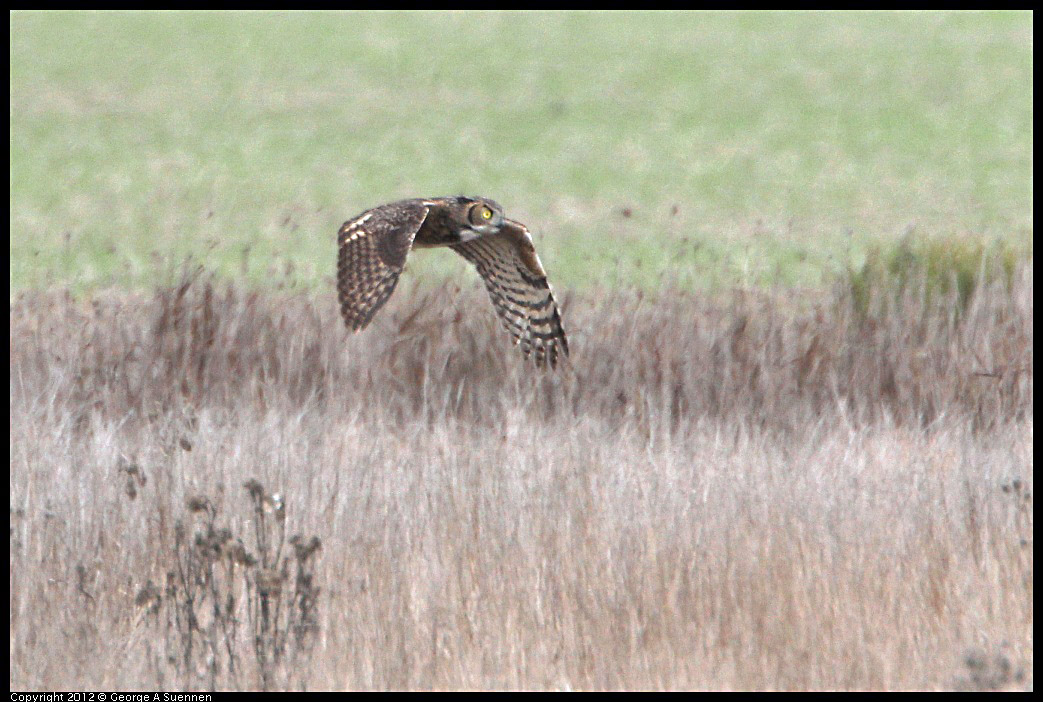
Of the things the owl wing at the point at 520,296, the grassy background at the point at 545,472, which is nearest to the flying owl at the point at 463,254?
the owl wing at the point at 520,296

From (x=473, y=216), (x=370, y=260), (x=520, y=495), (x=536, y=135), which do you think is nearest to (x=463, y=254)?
(x=473, y=216)

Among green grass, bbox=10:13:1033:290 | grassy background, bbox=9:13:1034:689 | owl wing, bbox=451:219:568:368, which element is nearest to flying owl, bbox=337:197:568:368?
owl wing, bbox=451:219:568:368

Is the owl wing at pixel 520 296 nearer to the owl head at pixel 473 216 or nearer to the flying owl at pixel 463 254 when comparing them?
the flying owl at pixel 463 254

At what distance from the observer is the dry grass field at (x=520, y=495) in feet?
15.1

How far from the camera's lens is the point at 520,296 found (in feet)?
22.3

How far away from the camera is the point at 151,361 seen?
297 inches

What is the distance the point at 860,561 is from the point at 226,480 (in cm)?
239

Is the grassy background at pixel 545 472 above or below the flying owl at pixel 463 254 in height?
below

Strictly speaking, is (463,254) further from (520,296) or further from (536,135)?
(536,135)

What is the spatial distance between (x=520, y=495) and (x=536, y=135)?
893 inches

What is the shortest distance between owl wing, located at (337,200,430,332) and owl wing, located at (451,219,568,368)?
2.92 feet

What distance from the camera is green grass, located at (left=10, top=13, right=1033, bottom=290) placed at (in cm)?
1605
